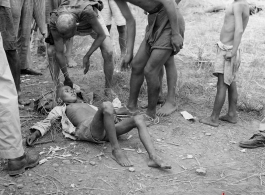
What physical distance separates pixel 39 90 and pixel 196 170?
2587mm

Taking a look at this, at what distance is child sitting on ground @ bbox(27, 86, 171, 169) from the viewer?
122 inches

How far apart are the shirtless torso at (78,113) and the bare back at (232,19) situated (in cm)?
157

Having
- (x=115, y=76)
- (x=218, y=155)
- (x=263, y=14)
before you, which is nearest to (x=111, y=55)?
(x=115, y=76)

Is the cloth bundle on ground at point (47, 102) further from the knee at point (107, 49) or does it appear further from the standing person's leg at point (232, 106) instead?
the standing person's leg at point (232, 106)

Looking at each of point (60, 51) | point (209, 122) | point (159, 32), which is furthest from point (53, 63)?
point (209, 122)

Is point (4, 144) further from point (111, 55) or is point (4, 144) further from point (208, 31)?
point (208, 31)

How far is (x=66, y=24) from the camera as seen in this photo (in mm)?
3873

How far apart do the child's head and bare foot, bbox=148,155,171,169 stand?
1161 millimetres

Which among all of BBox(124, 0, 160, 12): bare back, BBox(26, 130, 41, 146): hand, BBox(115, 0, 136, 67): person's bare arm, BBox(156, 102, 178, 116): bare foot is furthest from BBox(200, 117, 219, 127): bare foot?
BBox(26, 130, 41, 146): hand

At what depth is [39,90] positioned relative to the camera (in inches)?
190

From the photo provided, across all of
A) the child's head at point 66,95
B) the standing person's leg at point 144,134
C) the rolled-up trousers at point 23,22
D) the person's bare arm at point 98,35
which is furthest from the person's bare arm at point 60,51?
the standing person's leg at point 144,134

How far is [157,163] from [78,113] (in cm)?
101

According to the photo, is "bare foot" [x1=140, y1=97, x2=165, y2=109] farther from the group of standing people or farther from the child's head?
the child's head

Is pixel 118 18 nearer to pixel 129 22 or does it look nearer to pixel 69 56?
pixel 69 56
